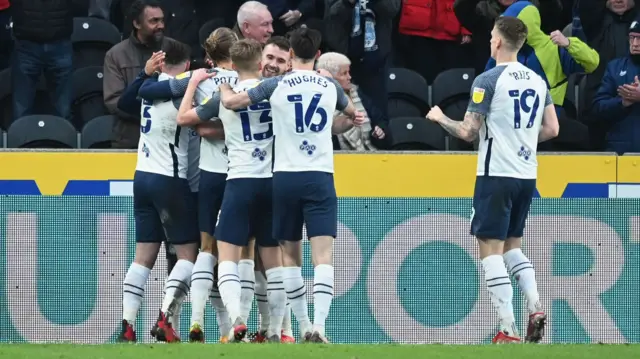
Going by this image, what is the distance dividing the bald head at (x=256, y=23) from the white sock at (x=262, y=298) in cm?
213

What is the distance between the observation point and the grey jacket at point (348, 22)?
43.9 ft

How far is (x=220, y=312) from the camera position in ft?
35.9

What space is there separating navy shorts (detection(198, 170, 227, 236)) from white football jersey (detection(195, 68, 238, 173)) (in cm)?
Result: 5

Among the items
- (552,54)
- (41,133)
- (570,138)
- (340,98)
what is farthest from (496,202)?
(41,133)

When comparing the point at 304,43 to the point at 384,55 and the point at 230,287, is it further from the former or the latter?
the point at 384,55

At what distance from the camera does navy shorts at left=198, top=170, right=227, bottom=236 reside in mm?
10328

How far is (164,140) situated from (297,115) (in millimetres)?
1202

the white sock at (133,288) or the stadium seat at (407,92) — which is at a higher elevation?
the stadium seat at (407,92)

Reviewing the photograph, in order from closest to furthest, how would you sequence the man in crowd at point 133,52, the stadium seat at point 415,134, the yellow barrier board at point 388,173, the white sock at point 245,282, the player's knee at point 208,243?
the player's knee at point 208,243 < the white sock at point 245,282 < the yellow barrier board at point 388,173 < the man in crowd at point 133,52 < the stadium seat at point 415,134

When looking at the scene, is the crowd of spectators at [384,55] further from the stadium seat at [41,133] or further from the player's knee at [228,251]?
the player's knee at [228,251]

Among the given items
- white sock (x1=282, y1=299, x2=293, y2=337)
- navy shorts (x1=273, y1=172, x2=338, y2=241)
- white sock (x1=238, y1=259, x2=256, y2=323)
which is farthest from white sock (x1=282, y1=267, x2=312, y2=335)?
white sock (x1=282, y1=299, x2=293, y2=337)

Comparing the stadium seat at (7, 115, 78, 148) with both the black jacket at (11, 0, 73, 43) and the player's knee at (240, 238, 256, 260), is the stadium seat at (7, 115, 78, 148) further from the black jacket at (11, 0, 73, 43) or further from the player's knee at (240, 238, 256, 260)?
the player's knee at (240, 238, 256, 260)

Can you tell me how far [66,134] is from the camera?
13.0 m

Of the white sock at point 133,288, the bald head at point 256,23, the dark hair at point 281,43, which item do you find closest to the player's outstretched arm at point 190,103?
the dark hair at point 281,43
